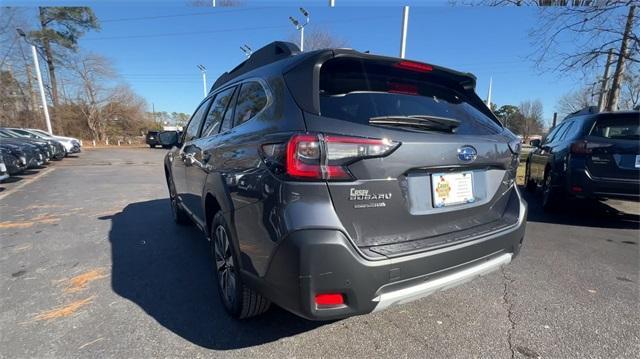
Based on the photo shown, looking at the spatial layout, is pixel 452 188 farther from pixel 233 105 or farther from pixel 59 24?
pixel 59 24

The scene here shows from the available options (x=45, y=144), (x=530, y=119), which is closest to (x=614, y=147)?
(x=45, y=144)

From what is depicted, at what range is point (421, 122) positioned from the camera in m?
1.99

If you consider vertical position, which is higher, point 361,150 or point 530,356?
point 361,150

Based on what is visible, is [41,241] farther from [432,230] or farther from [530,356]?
[530,356]

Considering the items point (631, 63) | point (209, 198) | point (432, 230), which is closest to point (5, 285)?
point (209, 198)

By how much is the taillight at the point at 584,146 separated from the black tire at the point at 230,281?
16.0 feet

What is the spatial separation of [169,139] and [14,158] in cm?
872

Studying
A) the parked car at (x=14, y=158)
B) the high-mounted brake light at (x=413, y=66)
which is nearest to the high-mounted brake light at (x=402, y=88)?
the high-mounted brake light at (x=413, y=66)

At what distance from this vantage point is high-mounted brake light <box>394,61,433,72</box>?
223 cm

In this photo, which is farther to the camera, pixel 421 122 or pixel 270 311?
pixel 270 311

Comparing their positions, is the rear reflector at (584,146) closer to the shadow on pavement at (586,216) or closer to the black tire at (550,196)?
the black tire at (550,196)

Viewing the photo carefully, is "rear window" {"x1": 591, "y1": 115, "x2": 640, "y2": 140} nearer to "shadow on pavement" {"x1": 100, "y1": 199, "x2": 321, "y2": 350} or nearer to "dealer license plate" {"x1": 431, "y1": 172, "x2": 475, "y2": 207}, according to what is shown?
"dealer license plate" {"x1": 431, "y1": 172, "x2": 475, "y2": 207}

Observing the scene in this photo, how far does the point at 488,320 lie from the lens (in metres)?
2.51

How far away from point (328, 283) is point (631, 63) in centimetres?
1438
